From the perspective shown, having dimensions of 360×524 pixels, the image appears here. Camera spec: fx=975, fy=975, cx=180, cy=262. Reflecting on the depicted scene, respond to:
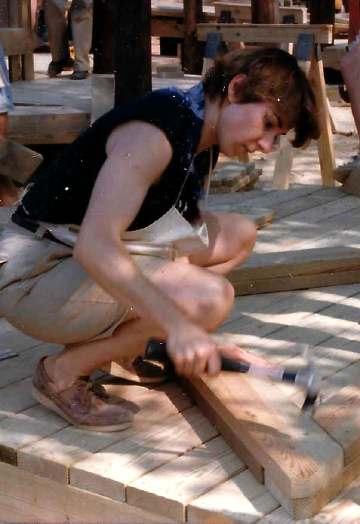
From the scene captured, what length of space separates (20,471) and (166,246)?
84 centimetres

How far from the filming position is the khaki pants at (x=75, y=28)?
32.9 feet

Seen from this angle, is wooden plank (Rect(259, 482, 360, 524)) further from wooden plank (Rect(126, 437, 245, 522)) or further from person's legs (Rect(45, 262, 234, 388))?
person's legs (Rect(45, 262, 234, 388))

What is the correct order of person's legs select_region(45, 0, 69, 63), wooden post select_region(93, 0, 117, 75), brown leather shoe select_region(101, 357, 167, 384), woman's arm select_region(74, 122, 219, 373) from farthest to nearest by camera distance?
person's legs select_region(45, 0, 69, 63), wooden post select_region(93, 0, 117, 75), brown leather shoe select_region(101, 357, 167, 384), woman's arm select_region(74, 122, 219, 373)

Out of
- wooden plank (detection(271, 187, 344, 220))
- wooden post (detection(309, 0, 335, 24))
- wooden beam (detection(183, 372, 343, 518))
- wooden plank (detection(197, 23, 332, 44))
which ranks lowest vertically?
wooden plank (detection(271, 187, 344, 220))

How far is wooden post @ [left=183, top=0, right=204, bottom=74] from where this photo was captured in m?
11.6

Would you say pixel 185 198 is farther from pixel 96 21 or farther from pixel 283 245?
pixel 96 21

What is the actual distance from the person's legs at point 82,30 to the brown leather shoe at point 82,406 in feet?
23.5

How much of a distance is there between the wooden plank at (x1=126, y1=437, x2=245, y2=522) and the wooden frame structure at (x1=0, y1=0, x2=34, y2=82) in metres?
6.23

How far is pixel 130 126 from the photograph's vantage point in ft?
9.14

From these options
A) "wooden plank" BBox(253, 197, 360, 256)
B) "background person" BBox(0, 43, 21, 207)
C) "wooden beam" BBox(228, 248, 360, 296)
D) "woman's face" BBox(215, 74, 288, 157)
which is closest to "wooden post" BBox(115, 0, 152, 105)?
"background person" BBox(0, 43, 21, 207)

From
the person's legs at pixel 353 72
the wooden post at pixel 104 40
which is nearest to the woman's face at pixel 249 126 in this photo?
the person's legs at pixel 353 72

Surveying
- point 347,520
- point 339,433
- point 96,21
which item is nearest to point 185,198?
point 339,433

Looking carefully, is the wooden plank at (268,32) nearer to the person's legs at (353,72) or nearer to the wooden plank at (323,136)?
the wooden plank at (323,136)

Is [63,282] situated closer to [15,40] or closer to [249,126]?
[249,126]
